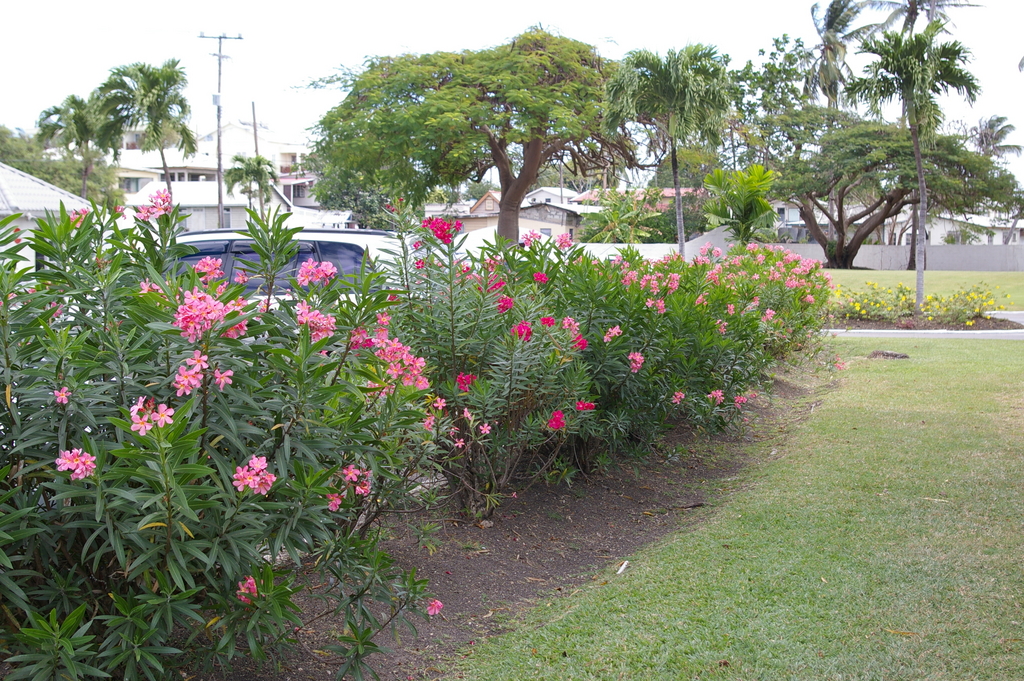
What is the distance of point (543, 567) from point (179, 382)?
8.93 feet

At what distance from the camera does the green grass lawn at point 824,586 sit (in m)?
3.31

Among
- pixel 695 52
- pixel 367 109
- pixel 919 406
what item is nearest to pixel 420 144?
pixel 367 109

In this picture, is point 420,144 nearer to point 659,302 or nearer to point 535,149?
point 535,149

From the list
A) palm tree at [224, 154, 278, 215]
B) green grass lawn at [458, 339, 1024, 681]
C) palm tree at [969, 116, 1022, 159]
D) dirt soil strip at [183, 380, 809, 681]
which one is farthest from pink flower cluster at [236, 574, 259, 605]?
palm tree at [969, 116, 1022, 159]

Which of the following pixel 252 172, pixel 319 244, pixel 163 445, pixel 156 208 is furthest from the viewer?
pixel 252 172

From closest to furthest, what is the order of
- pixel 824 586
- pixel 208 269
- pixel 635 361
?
pixel 208 269 → pixel 824 586 → pixel 635 361

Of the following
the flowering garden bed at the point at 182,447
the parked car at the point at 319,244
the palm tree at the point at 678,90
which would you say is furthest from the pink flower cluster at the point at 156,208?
the palm tree at the point at 678,90

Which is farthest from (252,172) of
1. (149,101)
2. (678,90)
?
(678,90)

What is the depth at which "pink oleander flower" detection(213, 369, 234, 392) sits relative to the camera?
7.50ft

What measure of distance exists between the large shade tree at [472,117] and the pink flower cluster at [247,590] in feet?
73.4

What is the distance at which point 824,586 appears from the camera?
159 inches

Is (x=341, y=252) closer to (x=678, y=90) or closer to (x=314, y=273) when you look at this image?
(x=314, y=273)

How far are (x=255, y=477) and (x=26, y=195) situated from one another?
2432cm

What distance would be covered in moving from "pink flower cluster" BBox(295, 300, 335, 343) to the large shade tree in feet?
72.3
